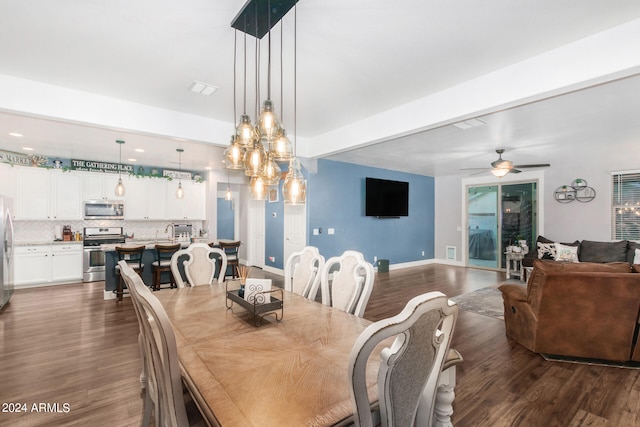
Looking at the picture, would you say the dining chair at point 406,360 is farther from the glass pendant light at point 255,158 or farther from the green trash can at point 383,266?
the green trash can at point 383,266

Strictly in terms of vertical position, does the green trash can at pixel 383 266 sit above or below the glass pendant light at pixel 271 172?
below

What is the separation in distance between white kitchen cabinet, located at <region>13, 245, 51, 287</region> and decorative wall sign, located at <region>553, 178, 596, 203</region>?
10914mm

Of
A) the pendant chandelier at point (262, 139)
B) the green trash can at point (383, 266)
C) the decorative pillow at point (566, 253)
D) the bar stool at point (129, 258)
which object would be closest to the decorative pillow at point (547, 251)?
the decorative pillow at point (566, 253)

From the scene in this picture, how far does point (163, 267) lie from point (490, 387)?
4888mm

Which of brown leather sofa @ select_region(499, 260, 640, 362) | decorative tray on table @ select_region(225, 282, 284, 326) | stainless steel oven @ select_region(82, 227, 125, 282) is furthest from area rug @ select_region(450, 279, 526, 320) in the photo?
stainless steel oven @ select_region(82, 227, 125, 282)

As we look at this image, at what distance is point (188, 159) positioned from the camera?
6.46 metres

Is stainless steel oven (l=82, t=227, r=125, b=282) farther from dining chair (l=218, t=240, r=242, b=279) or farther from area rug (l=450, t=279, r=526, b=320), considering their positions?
area rug (l=450, t=279, r=526, b=320)

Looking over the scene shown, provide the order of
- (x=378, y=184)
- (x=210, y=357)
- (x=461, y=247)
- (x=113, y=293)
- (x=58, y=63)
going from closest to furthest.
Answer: (x=210, y=357), (x=58, y=63), (x=113, y=293), (x=378, y=184), (x=461, y=247)

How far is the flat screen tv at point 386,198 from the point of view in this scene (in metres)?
7.06

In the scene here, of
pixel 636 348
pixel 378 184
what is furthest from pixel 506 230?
pixel 636 348

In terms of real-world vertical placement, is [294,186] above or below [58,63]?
below

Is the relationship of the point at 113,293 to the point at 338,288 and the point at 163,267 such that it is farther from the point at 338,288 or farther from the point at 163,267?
the point at 338,288

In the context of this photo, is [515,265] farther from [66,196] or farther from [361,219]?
[66,196]

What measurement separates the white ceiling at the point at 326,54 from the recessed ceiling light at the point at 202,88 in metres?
0.06
